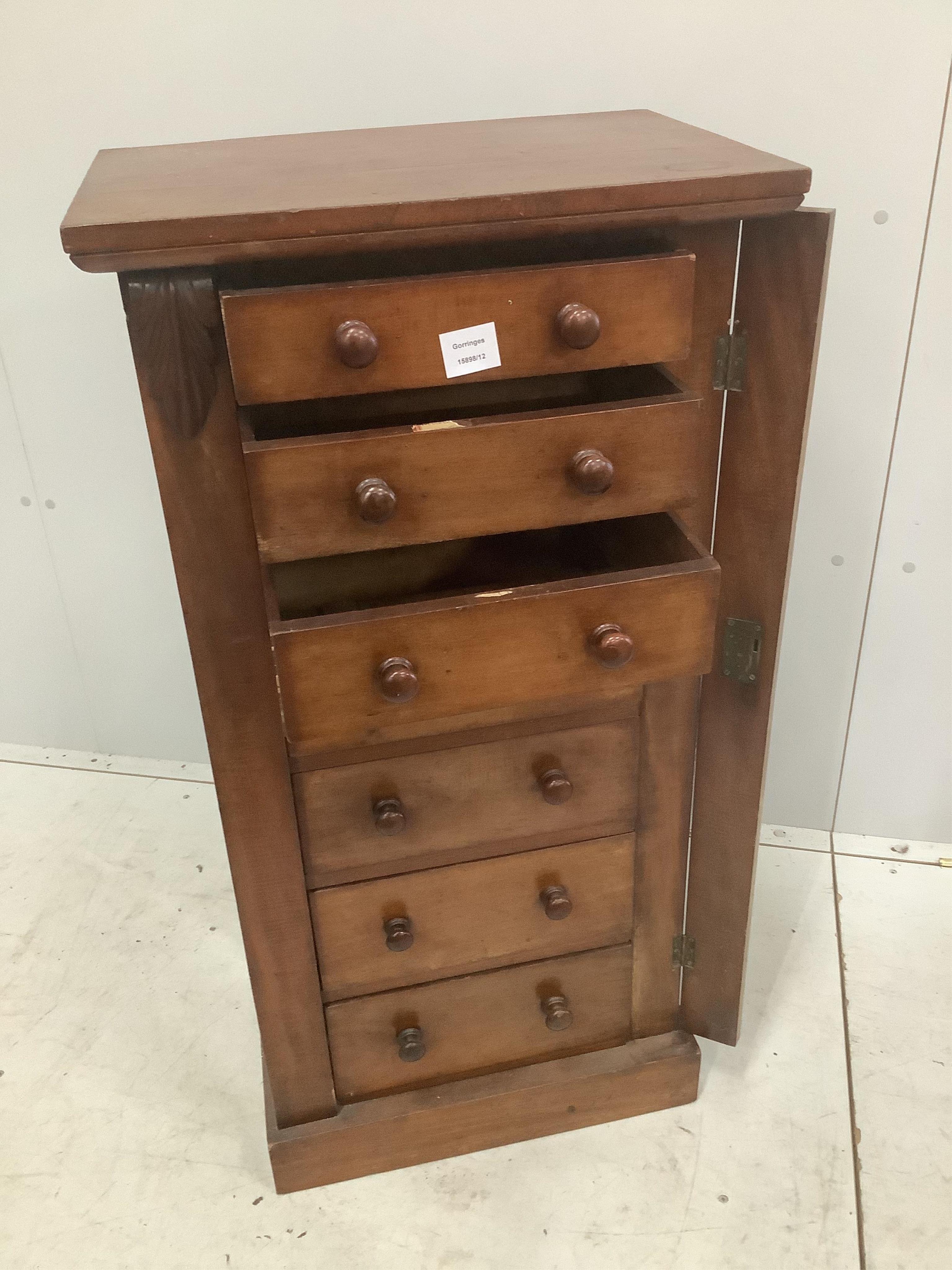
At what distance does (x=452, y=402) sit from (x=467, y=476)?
0.72 ft

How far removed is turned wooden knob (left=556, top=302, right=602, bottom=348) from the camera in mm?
827

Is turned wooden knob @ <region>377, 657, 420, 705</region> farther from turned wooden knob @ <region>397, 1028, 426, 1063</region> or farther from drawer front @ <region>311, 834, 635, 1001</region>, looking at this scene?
turned wooden knob @ <region>397, 1028, 426, 1063</region>

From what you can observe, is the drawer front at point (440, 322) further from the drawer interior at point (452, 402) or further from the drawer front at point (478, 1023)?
the drawer front at point (478, 1023)

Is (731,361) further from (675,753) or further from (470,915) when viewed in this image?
(470,915)

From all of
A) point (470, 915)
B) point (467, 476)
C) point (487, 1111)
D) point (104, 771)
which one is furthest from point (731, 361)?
point (104, 771)

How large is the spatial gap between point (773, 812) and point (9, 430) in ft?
4.90

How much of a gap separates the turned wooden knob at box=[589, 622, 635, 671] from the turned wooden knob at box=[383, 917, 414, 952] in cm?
45

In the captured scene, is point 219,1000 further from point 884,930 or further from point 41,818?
point 884,930

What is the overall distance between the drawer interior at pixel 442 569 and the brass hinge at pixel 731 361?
19 cm

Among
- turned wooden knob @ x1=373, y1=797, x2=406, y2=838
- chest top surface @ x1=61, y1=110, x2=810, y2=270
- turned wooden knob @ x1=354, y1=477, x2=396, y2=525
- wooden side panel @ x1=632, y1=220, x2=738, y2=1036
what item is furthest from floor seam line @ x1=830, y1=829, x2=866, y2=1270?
chest top surface @ x1=61, y1=110, x2=810, y2=270

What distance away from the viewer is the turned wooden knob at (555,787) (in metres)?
1.07

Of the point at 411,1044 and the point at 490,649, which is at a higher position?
the point at 490,649

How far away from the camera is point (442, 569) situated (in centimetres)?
118

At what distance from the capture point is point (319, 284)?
80 centimetres
